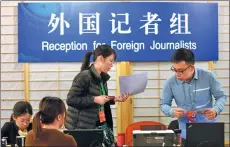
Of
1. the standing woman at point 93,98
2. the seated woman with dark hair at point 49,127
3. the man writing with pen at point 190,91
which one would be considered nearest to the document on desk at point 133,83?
the standing woman at point 93,98

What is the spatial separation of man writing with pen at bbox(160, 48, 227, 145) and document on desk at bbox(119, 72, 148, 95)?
181 millimetres

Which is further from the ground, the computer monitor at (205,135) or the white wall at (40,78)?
the white wall at (40,78)

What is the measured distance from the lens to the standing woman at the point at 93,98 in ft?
9.70

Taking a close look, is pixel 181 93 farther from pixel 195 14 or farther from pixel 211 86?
pixel 195 14

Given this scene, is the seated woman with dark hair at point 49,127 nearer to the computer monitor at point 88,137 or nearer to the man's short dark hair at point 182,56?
the computer monitor at point 88,137

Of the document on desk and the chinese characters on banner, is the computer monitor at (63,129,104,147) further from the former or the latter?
the chinese characters on banner

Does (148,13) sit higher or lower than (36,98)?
higher

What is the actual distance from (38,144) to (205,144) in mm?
952

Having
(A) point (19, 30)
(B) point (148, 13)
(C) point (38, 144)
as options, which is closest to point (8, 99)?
(A) point (19, 30)

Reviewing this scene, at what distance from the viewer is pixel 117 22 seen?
5227mm

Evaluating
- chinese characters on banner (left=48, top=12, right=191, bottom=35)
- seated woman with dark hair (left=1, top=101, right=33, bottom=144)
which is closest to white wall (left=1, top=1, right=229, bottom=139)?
chinese characters on banner (left=48, top=12, right=191, bottom=35)

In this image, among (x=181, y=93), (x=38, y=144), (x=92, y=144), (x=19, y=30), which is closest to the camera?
(x=38, y=144)

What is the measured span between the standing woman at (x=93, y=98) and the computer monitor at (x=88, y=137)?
63cm

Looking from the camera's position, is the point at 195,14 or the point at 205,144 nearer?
the point at 205,144
